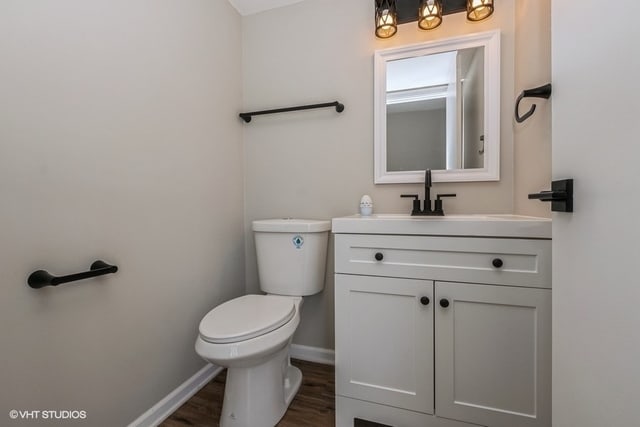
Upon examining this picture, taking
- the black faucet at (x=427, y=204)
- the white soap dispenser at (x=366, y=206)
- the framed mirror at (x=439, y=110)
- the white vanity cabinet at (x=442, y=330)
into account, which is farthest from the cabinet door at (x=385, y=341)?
the framed mirror at (x=439, y=110)

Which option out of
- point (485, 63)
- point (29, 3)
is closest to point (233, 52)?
point (29, 3)

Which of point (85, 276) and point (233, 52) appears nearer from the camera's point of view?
point (85, 276)

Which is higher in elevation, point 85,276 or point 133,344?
point 85,276

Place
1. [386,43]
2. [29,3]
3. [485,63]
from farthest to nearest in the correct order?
[386,43]
[485,63]
[29,3]

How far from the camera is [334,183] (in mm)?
1608

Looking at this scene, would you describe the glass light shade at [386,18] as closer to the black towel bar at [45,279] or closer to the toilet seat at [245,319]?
the toilet seat at [245,319]

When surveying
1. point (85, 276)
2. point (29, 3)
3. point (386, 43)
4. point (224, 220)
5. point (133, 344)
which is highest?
point (386, 43)

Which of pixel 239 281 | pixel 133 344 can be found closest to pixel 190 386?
pixel 133 344

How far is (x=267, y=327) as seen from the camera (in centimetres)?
106

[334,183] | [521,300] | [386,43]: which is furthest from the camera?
[334,183]

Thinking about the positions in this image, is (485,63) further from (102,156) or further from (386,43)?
(102,156)

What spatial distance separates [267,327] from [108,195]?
2.54 feet

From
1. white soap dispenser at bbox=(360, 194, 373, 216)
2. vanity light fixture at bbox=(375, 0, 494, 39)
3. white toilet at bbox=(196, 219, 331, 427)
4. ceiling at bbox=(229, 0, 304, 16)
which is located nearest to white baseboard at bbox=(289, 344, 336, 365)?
white toilet at bbox=(196, 219, 331, 427)

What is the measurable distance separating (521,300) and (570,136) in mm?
629
